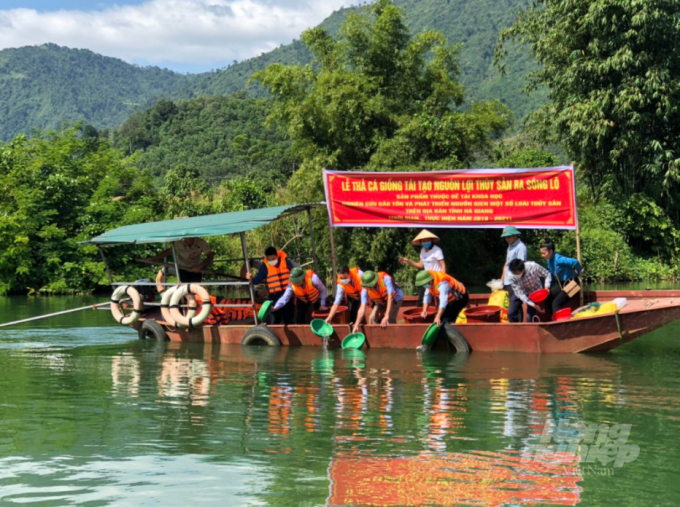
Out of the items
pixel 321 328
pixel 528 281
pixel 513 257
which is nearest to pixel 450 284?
pixel 513 257

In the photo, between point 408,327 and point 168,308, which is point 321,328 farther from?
Result: point 168,308

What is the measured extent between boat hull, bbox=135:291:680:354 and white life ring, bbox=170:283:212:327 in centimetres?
131

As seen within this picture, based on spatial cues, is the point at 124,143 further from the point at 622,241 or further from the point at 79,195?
the point at 622,241

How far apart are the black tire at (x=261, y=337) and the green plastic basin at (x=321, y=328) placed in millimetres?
783

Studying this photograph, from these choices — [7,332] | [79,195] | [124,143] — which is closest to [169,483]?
[7,332]

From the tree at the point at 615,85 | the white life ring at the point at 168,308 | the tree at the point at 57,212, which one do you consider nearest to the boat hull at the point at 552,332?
the white life ring at the point at 168,308

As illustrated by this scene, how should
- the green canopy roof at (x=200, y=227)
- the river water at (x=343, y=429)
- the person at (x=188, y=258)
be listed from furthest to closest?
the person at (x=188, y=258), the green canopy roof at (x=200, y=227), the river water at (x=343, y=429)

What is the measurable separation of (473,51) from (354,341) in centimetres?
14217

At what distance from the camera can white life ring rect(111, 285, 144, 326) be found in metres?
16.1

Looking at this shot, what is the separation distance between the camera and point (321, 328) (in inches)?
571

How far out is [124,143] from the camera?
89875 mm

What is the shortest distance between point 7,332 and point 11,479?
39.9 feet

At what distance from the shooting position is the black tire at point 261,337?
14977 millimetres

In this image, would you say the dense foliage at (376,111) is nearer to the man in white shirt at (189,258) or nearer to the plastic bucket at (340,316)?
the man in white shirt at (189,258)
